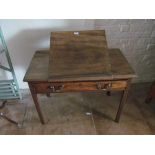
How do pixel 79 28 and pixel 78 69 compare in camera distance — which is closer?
pixel 78 69

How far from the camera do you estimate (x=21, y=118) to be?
184cm

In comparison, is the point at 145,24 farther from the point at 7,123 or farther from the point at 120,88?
the point at 7,123

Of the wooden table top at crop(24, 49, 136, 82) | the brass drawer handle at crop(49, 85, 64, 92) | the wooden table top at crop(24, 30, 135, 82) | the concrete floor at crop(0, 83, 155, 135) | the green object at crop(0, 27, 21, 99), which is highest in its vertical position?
the wooden table top at crop(24, 30, 135, 82)

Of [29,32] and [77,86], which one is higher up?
[29,32]

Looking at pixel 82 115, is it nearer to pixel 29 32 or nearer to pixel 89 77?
pixel 89 77

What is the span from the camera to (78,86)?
55.2 inches

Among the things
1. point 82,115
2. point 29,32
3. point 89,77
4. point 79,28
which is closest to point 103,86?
point 89,77

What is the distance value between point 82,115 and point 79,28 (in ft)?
3.01

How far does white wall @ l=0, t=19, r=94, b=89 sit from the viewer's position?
1684 mm

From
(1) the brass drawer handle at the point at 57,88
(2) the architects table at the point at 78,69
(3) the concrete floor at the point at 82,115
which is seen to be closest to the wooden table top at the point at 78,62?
(2) the architects table at the point at 78,69

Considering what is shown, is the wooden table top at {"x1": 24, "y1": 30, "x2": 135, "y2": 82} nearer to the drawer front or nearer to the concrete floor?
the drawer front

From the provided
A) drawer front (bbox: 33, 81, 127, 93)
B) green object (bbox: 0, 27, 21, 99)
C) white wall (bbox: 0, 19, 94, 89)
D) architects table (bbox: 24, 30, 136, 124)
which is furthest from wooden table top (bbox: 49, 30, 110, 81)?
green object (bbox: 0, 27, 21, 99)

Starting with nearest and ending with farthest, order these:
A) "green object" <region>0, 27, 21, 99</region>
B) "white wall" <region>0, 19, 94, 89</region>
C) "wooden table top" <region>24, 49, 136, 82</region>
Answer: "wooden table top" <region>24, 49, 136, 82</region> < "white wall" <region>0, 19, 94, 89</region> < "green object" <region>0, 27, 21, 99</region>

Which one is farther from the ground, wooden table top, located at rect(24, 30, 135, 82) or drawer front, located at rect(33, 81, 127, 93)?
wooden table top, located at rect(24, 30, 135, 82)
